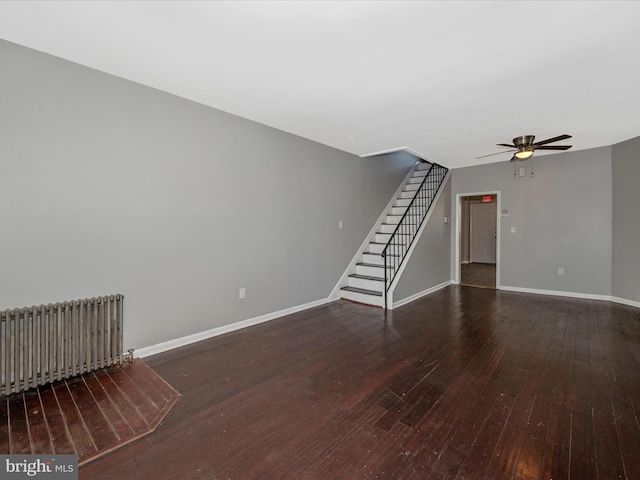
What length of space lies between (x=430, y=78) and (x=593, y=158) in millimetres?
4620

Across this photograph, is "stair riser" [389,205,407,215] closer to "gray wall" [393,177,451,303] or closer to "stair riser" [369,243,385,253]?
"gray wall" [393,177,451,303]

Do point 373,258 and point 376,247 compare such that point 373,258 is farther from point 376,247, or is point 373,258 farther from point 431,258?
point 431,258

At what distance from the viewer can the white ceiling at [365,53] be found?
1.84 m

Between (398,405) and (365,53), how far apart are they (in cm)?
265

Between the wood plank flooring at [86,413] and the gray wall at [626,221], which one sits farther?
the gray wall at [626,221]

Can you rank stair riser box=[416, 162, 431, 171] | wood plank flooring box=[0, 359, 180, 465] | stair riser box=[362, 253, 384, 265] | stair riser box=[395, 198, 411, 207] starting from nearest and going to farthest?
wood plank flooring box=[0, 359, 180, 465] < stair riser box=[362, 253, 384, 265] < stair riser box=[395, 198, 411, 207] < stair riser box=[416, 162, 431, 171]

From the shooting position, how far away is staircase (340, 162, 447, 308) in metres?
4.90

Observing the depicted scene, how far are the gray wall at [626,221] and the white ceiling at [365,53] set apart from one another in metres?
1.67

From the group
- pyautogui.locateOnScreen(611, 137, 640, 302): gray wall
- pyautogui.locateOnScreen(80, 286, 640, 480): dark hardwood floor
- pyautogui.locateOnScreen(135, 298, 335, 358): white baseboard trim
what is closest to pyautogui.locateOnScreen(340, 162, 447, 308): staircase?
pyautogui.locateOnScreen(135, 298, 335, 358): white baseboard trim

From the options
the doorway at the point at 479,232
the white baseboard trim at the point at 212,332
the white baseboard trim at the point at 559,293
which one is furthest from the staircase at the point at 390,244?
the doorway at the point at 479,232

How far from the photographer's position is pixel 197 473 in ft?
4.99

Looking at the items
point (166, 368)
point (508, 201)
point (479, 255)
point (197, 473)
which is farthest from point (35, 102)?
point (479, 255)

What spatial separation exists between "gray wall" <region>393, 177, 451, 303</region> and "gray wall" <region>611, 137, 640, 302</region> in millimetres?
2681

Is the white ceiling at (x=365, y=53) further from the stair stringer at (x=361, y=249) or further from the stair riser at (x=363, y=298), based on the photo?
the stair riser at (x=363, y=298)
